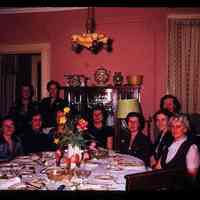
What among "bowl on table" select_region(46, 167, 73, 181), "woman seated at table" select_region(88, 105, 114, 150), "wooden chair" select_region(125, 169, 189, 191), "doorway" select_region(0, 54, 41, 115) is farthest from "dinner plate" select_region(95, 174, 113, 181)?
"doorway" select_region(0, 54, 41, 115)

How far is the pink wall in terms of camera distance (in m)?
4.94

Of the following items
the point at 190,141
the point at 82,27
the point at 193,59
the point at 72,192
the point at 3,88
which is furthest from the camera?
the point at 3,88

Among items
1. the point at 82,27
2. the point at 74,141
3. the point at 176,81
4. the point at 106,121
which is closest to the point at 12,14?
the point at 82,27

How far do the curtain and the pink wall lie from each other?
97 mm

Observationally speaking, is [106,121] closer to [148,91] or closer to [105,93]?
[105,93]

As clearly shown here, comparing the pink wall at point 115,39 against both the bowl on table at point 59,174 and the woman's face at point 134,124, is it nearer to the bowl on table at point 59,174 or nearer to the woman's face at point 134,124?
the woman's face at point 134,124

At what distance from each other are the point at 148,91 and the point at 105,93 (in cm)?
61

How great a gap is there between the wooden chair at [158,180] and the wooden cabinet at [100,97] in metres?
2.79

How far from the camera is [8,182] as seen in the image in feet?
7.34

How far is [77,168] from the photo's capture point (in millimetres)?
2664

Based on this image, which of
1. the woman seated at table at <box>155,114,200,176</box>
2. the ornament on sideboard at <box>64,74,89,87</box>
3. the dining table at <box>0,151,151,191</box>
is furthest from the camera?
the ornament on sideboard at <box>64,74,89,87</box>

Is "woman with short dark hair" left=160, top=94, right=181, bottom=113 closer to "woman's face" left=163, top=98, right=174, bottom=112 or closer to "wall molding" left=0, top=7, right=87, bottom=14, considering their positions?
"woman's face" left=163, top=98, right=174, bottom=112

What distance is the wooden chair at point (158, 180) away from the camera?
1.86 meters

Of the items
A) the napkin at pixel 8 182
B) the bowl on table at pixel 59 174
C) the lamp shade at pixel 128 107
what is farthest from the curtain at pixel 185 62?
the napkin at pixel 8 182
